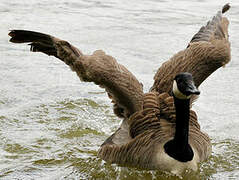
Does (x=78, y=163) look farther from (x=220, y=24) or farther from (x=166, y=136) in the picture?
(x=220, y=24)

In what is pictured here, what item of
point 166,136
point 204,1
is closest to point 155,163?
point 166,136

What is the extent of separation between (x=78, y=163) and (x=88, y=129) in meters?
1.28

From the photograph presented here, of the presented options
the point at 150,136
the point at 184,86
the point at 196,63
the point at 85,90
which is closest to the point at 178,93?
the point at 184,86

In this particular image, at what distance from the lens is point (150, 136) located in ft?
22.7

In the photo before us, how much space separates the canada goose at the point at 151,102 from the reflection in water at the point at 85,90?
9.9 inches

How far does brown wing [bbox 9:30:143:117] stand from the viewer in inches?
260

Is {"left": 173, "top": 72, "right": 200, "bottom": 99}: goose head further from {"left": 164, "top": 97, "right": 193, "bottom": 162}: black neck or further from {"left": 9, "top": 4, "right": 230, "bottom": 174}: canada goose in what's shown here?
{"left": 164, "top": 97, "right": 193, "bottom": 162}: black neck

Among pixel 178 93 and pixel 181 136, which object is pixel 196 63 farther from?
pixel 181 136

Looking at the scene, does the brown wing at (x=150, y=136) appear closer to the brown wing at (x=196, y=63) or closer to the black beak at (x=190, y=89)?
the brown wing at (x=196, y=63)

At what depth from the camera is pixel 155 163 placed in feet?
22.1

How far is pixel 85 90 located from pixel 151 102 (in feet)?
11.2

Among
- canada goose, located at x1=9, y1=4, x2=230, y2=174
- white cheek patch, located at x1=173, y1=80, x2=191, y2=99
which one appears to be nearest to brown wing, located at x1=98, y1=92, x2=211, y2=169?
canada goose, located at x1=9, y1=4, x2=230, y2=174

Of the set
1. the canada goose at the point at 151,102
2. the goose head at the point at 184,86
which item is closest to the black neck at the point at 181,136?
the canada goose at the point at 151,102

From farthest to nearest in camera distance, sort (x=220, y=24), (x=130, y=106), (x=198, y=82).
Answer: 1. (x=220, y=24)
2. (x=198, y=82)
3. (x=130, y=106)
